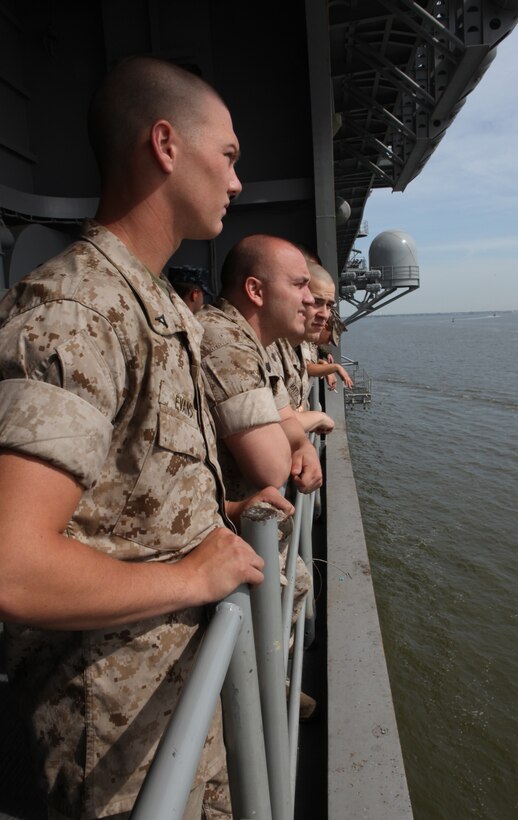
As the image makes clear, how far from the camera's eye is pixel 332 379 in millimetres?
6914

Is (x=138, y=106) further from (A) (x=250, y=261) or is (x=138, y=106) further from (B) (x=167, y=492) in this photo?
(A) (x=250, y=261)

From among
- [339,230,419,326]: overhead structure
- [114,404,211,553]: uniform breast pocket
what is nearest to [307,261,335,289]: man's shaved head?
[114,404,211,553]: uniform breast pocket

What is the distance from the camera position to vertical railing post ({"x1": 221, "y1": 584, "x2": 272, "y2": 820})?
1.01m

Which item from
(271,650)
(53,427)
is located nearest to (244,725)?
(271,650)

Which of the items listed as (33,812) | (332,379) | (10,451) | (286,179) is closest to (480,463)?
(332,379)

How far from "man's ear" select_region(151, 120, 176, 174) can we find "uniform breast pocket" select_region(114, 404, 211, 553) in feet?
1.70

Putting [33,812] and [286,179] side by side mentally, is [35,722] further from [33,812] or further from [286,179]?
[286,179]

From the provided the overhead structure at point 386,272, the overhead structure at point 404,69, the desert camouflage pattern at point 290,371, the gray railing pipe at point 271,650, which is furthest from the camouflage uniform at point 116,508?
the overhead structure at point 386,272

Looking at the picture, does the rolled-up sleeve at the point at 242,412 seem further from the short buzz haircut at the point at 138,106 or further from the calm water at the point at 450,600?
the calm water at the point at 450,600

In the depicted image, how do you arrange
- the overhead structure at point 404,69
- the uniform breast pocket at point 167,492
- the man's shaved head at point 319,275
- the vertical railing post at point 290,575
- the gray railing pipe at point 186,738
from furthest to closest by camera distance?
1. the overhead structure at point 404,69
2. the man's shaved head at point 319,275
3. the vertical railing post at point 290,575
4. the uniform breast pocket at point 167,492
5. the gray railing pipe at point 186,738

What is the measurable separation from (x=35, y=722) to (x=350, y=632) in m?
1.90

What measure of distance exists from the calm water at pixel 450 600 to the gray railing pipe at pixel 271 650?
375 centimetres

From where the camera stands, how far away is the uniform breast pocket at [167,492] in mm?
1056

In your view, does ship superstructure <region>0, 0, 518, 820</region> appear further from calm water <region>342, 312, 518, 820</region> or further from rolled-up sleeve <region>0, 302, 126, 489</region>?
rolled-up sleeve <region>0, 302, 126, 489</region>
